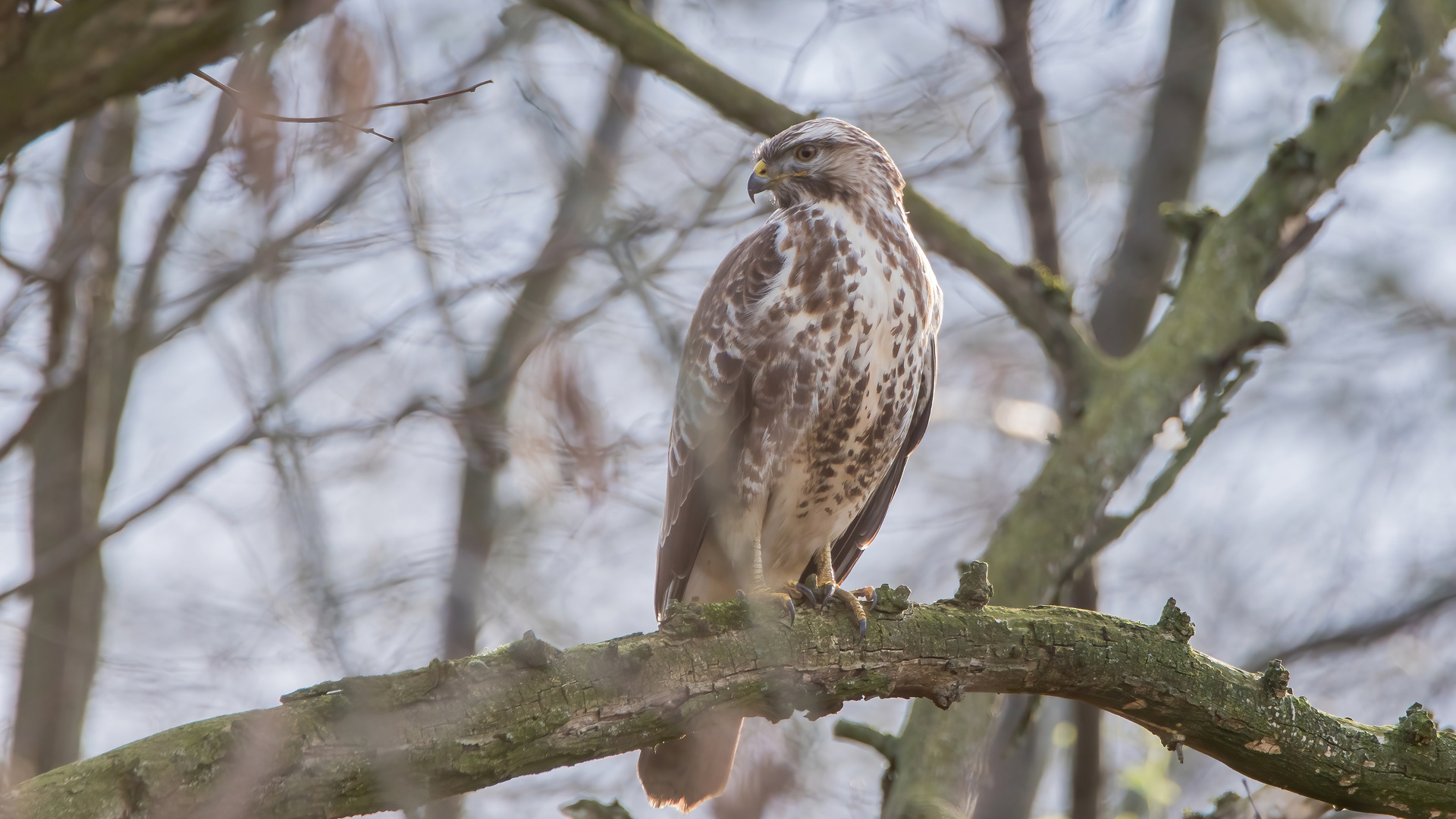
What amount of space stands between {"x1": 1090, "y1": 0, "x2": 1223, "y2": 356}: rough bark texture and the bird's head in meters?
2.26

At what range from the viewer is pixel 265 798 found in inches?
87.9

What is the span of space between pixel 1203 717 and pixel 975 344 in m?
6.23

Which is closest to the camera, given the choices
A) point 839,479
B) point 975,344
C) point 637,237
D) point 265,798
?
point 265,798

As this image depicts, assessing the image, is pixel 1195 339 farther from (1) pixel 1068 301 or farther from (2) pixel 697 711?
(2) pixel 697 711

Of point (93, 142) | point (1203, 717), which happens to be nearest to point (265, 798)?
point (1203, 717)

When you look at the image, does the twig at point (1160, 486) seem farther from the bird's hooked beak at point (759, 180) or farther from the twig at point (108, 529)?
the twig at point (108, 529)

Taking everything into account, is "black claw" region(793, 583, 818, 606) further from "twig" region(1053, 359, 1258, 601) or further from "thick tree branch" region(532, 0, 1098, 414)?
"thick tree branch" region(532, 0, 1098, 414)

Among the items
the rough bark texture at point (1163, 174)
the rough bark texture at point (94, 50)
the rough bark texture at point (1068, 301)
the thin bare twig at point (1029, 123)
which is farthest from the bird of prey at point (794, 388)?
the rough bark texture at point (1163, 174)

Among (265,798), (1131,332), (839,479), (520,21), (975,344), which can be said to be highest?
(975,344)

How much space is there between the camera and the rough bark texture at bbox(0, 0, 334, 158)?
2232mm

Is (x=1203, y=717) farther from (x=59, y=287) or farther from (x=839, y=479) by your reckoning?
(x=59, y=287)

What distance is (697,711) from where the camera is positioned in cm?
275

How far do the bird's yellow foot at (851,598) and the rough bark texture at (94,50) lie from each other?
1947 mm

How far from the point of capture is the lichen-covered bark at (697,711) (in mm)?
2174
